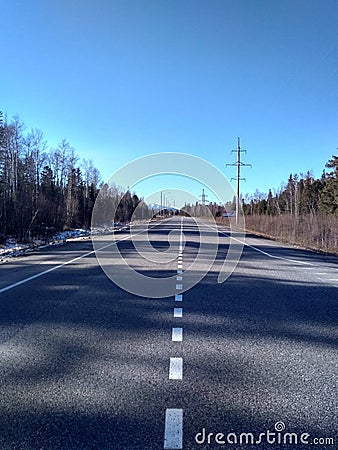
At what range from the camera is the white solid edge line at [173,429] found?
2.81m

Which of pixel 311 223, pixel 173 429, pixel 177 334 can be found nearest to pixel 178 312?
pixel 177 334

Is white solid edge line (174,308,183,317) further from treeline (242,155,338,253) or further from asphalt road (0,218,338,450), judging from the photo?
treeline (242,155,338,253)

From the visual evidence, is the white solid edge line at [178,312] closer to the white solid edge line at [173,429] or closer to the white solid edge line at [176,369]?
the white solid edge line at [176,369]

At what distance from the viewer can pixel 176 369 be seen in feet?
13.7

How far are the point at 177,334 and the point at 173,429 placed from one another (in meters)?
2.46

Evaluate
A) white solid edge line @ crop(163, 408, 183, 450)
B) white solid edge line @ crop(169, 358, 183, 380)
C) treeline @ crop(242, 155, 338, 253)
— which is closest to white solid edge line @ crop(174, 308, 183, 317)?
white solid edge line @ crop(169, 358, 183, 380)

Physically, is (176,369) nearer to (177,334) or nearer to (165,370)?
(165,370)

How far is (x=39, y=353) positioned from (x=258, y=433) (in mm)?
2803

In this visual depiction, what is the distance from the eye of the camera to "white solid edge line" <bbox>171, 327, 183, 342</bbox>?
524 cm

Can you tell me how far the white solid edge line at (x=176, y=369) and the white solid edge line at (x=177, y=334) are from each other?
2.47 ft

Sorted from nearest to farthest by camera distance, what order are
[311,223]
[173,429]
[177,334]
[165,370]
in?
[173,429]
[165,370]
[177,334]
[311,223]

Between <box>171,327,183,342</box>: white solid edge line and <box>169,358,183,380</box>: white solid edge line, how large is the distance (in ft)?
2.47

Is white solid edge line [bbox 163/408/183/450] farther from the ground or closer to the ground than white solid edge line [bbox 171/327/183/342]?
closer to the ground

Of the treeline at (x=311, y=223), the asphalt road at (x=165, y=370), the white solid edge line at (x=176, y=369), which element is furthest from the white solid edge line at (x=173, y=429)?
the treeline at (x=311, y=223)
